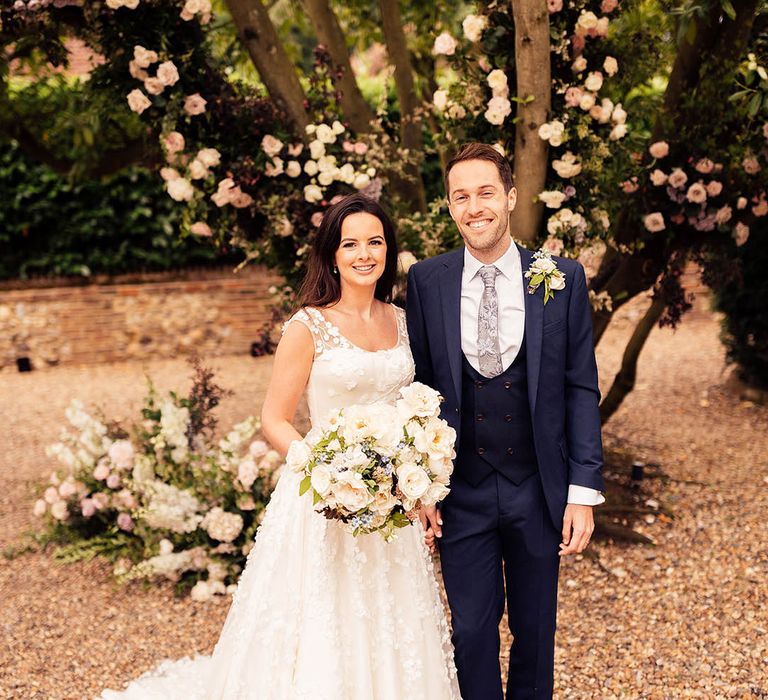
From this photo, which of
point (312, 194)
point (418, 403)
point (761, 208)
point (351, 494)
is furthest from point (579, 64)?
point (351, 494)

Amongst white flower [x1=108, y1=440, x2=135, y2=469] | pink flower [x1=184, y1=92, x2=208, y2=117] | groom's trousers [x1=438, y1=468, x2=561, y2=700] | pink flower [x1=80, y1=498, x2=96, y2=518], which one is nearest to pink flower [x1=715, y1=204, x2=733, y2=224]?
groom's trousers [x1=438, y1=468, x2=561, y2=700]

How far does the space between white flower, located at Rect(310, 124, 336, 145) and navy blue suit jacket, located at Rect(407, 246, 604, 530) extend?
1814mm

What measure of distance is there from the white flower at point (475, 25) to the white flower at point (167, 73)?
143cm

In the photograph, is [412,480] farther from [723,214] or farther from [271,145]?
[723,214]

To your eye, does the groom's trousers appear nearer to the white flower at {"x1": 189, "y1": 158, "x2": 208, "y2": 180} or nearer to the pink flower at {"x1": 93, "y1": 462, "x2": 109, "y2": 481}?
the white flower at {"x1": 189, "y1": 158, "x2": 208, "y2": 180}

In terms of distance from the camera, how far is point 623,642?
3.52 metres

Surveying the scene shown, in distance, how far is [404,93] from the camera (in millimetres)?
5316

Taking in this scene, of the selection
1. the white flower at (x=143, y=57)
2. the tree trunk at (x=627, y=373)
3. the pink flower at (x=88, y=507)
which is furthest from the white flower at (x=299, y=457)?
the tree trunk at (x=627, y=373)

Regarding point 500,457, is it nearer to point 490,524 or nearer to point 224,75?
point 490,524

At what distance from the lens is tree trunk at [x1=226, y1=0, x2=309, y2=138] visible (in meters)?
4.40

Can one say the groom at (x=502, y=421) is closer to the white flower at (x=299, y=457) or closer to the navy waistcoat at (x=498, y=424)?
the navy waistcoat at (x=498, y=424)

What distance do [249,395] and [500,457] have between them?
6.03m

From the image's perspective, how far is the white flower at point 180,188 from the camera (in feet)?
13.5

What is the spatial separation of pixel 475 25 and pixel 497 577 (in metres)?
2.52
